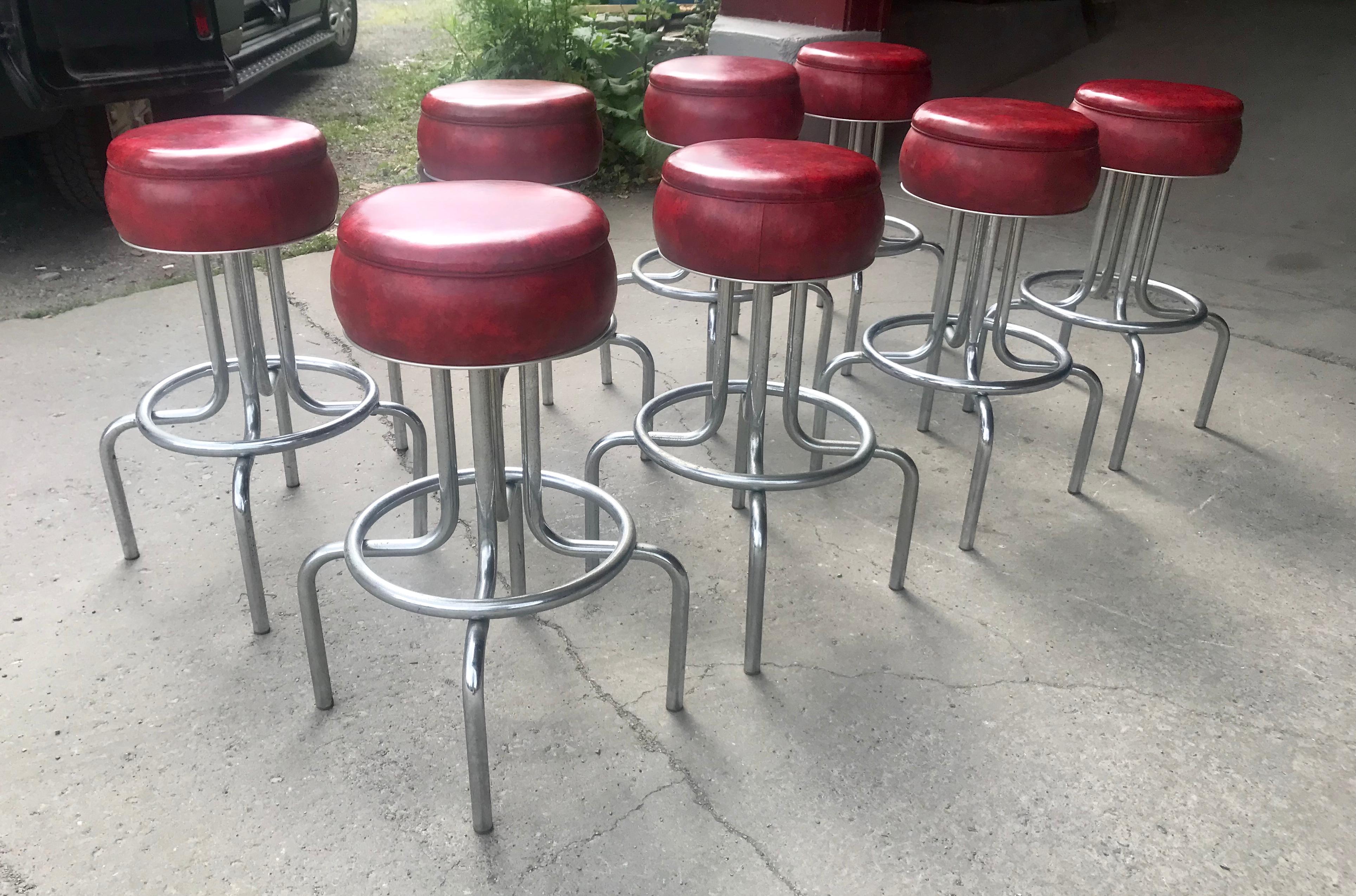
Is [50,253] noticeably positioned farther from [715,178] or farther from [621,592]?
[715,178]

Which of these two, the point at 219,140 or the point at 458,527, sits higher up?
the point at 219,140

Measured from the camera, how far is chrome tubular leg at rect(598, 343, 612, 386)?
2.87 meters

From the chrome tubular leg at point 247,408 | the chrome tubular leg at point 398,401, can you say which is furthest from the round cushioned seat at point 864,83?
the chrome tubular leg at point 247,408

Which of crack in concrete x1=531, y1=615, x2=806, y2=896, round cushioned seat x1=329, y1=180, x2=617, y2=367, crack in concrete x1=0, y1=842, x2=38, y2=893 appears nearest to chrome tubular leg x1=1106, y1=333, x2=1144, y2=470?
crack in concrete x1=531, y1=615, x2=806, y2=896

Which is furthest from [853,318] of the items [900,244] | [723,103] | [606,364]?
[723,103]

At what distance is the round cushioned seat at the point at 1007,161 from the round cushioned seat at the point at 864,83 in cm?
65

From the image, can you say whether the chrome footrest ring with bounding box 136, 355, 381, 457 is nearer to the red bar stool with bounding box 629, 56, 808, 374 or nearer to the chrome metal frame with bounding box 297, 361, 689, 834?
the chrome metal frame with bounding box 297, 361, 689, 834

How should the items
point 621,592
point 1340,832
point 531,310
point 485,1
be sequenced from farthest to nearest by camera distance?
point 485,1 < point 621,592 < point 1340,832 < point 531,310

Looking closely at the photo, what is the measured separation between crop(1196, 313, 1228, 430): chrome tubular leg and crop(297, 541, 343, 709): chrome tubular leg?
214 centimetres

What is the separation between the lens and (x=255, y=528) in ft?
7.38

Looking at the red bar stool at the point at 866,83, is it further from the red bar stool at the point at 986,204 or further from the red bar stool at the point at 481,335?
the red bar stool at the point at 481,335

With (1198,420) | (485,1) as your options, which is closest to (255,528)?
(1198,420)

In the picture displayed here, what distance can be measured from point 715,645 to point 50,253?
117 inches

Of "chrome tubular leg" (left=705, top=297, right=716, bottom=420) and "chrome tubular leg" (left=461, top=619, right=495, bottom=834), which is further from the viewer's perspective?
"chrome tubular leg" (left=705, top=297, right=716, bottom=420)
